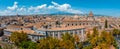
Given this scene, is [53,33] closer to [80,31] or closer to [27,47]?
[80,31]

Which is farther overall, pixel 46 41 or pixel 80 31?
pixel 80 31

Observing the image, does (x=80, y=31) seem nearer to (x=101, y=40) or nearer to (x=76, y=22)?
(x=101, y=40)

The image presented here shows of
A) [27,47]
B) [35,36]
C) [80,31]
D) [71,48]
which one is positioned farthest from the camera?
[80,31]

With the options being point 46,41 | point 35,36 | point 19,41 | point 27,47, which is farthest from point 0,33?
point 46,41

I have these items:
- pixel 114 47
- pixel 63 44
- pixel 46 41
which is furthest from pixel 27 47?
pixel 114 47

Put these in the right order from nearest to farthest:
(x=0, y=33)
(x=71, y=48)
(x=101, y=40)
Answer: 1. (x=71, y=48)
2. (x=101, y=40)
3. (x=0, y=33)

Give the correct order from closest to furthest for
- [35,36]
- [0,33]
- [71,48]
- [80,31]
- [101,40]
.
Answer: [71,48], [101,40], [35,36], [80,31], [0,33]

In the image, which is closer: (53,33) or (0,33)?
(53,33)

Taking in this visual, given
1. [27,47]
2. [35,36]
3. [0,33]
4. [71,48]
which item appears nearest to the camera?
[71,48]

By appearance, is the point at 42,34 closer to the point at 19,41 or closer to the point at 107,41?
the point at 19,41
